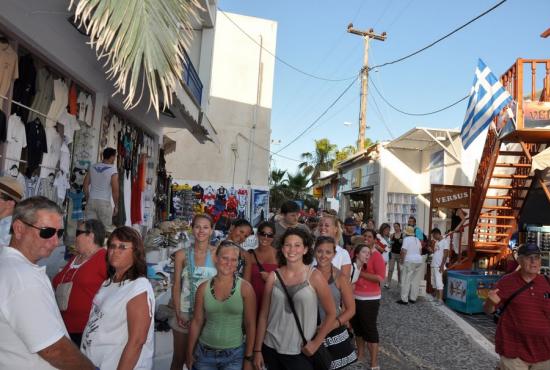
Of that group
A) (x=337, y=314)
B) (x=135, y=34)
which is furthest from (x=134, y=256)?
(x=337, y=314)

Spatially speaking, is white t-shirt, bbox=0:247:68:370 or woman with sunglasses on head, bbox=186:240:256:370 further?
woman with sunglasses on head, bbox=186:240:256:370

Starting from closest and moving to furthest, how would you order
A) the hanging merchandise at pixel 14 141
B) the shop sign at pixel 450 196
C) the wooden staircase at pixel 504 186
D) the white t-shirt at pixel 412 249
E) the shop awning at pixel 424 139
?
1. the hanging merchandise at pixel 14 141
2. the wooden staircase at pixel 504 186
3. the white t-shirt at pixel 412 249
4. the shop sign at pixel 450 196
5. the shop awning at pixel 424 139

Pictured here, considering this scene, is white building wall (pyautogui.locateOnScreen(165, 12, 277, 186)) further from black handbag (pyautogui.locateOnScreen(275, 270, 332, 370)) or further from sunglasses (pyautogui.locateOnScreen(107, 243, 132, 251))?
sunglasses (pyautogui.locateOnScreen(107, 243, 132, 251))

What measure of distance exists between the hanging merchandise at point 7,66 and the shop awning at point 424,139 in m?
14.6

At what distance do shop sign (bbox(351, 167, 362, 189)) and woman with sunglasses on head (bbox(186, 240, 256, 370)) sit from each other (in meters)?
21.2

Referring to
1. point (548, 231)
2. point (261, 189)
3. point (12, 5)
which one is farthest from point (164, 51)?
point (261, 189)

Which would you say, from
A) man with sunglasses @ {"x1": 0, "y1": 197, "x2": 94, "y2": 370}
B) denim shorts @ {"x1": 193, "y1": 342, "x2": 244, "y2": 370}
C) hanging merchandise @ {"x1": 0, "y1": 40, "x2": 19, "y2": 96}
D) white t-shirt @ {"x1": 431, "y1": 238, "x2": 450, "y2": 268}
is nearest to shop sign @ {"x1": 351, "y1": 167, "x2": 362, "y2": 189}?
white t-shirt @ {"x1": 431, "y1": 238, "x2": 450, "y2": 268}

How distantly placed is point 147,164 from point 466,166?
40.0ft

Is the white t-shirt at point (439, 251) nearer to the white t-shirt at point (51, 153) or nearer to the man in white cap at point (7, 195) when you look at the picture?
the white t-shirt at point (51, 153)

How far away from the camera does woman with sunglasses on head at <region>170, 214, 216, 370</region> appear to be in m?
3.71

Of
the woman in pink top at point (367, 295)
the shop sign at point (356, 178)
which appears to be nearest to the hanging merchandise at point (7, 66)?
the woman in pink top at point (367, 295)

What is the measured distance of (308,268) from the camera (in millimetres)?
3434

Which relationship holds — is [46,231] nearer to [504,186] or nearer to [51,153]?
[51,153]

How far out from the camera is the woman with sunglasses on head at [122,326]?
235 centimetres
